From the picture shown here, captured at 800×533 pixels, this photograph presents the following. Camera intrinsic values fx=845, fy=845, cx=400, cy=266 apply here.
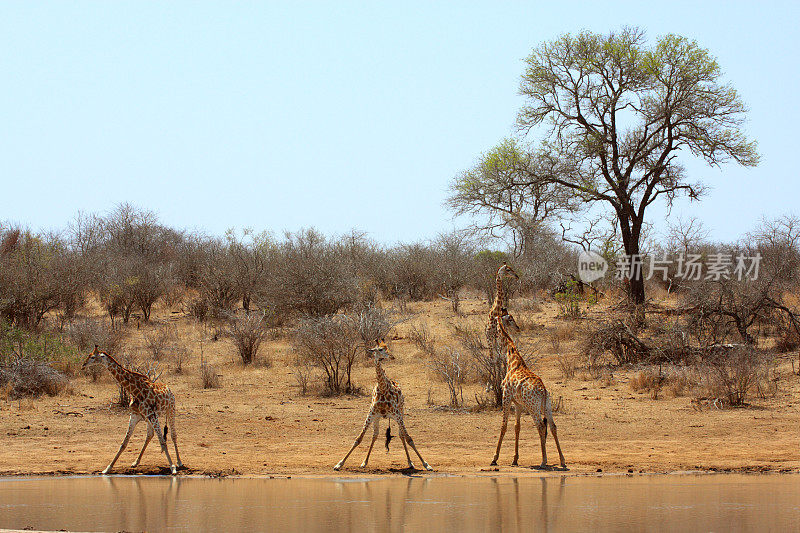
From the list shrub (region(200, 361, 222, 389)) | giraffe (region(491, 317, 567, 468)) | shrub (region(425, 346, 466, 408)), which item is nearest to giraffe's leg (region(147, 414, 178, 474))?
giraffe (region(491, 317, 567, 468))

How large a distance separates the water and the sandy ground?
0.63 metres

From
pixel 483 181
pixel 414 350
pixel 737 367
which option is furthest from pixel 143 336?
pixel 737 367

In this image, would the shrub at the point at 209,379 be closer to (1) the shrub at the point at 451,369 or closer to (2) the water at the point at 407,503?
(1) the shrub at the point at 451,369

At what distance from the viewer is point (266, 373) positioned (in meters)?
18.0

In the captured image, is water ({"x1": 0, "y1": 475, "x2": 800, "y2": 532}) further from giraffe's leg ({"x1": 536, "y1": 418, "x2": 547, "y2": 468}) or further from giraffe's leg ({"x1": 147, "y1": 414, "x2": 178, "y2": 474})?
giraffe's leg ({"x1": 536, "y1": 418, "x2": 547, "y2": 468})

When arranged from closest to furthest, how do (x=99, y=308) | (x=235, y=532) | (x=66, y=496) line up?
(x=235, y=532)
(x=66, y=496)
(x=99, y=308)

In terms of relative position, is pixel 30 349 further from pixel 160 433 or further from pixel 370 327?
pixel 160 433

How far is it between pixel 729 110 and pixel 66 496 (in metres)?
20.6

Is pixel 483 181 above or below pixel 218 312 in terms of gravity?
above

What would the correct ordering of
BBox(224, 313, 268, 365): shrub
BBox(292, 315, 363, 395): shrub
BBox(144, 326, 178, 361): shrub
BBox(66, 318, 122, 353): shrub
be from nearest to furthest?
BBox(292, 315, 363, 395): shrub < BBox(66, 318, 122, 353): shrub < BBox(144, 326, 178, 361): shrub < BBox(224, 313, 268, 365): shrub

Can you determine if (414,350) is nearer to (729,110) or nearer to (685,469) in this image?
(685,469)

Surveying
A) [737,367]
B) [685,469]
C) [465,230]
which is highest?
[465,230]

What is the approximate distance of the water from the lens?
7.59 m

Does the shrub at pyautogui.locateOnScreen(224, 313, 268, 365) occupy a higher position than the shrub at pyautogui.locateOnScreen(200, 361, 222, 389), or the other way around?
the shrub at pyautogui.locateOnScreen(224, 313, 268, 365)
